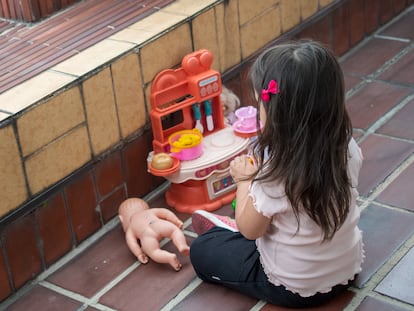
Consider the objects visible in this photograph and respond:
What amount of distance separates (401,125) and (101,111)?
1.00 metres

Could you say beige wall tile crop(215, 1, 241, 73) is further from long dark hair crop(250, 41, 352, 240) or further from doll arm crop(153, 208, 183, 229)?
long dark hair crop(250, 41, 352, 240)

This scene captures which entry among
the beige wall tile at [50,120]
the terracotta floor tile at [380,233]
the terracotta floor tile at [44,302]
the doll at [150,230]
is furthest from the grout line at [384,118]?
the terracotta floor tile at [44,302]

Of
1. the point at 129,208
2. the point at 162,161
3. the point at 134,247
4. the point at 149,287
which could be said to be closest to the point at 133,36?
the point at 162,161

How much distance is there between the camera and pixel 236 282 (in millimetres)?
1978

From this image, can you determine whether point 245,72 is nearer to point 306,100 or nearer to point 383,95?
point 383,95

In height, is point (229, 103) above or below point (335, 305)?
above

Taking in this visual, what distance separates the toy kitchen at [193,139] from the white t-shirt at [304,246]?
44 cm

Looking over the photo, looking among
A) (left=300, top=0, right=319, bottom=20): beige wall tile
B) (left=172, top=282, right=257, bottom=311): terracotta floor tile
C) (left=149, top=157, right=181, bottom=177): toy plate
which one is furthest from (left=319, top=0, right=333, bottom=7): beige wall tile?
(left=172, top=282, right=257, bottom=311): terracotta floor tile

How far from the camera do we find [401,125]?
2654 millimetres

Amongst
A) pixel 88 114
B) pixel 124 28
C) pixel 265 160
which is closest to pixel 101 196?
pixel 88 114

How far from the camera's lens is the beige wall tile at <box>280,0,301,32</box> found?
9.22 ft

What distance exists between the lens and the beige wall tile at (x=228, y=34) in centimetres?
254

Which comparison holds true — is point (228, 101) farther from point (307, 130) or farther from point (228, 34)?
point (307, 130)

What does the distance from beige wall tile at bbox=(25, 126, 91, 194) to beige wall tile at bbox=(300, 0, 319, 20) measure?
1066mm
